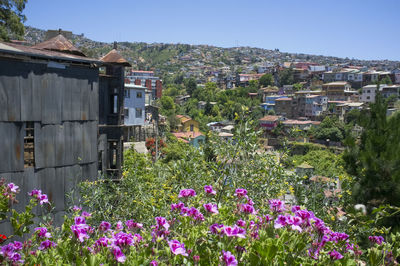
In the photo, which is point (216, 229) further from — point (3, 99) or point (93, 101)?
point (93, 101)

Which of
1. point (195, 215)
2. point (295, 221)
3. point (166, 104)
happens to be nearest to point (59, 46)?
point (195, 215)

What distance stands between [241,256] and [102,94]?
38.2ft

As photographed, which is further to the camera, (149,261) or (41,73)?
(41,73)

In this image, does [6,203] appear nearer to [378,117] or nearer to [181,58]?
[378,117]

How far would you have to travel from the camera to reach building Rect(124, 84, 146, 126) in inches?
1223

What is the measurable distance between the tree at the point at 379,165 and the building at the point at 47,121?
6379 millimetres

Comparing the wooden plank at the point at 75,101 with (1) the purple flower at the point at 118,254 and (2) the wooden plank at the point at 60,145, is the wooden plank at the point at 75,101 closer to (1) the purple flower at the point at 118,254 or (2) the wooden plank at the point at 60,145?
(2) the wooden plank at the point at 60,145

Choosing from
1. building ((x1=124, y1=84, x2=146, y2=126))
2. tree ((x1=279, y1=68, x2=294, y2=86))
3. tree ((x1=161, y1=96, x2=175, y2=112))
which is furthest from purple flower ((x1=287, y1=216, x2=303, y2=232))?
tree ((x1=279, y1=68, x2=294, y2=86))

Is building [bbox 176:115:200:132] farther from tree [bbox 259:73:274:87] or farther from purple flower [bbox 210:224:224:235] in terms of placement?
purple flower [bbox 210:224:224:235]

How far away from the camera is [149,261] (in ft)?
7.70

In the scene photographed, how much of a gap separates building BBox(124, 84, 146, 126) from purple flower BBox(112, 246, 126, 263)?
95.4ft

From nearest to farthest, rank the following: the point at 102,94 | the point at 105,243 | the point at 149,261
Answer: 1. the point at 149,261
2. the point at 105,243
3. the point at 102,94

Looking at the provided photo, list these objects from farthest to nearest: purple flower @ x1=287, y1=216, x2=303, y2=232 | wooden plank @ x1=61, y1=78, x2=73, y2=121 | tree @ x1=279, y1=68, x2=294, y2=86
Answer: tree @ x1=279, y1=68, x2=294, y2=86
wooden plank @ x1=61, y1=78, x2=73, y2=121
purple flower @ x1=287, y1=216, x2=303, y2=232

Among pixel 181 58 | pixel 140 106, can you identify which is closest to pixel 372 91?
pixel 140 106
